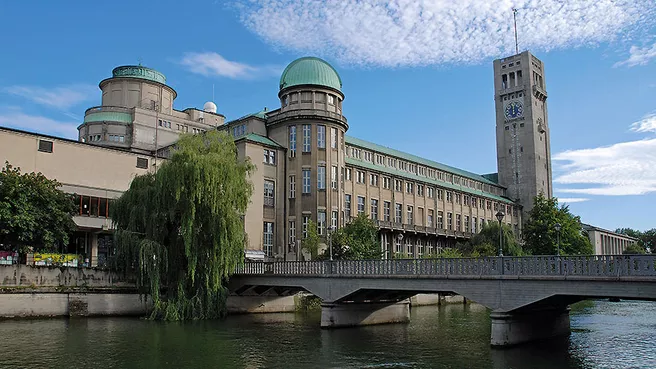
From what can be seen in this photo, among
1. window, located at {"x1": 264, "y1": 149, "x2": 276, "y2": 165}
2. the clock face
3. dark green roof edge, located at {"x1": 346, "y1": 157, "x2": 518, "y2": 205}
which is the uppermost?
the clock face

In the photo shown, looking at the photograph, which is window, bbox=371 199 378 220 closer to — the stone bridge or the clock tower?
the stone bridge

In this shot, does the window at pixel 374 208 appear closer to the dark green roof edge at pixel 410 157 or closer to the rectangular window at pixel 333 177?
the dark green roof edge at pixel 410 157

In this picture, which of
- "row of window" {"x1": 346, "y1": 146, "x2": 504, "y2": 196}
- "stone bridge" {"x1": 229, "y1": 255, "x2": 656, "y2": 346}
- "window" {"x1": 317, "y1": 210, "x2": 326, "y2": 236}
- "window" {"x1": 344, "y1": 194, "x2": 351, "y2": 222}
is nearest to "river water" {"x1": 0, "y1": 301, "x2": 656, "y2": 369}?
"stone bridge" {"x1": 229, "y1": 255, "x2": 656, "y2": 346}

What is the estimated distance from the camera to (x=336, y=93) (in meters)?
65.7

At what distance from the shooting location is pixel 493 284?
29828mm

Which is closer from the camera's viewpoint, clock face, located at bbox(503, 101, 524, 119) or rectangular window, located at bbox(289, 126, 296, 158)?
rectangular window, located at bbox(289, 126, 296, 158)

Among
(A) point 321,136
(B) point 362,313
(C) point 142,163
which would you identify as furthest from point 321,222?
(B) point 362,313

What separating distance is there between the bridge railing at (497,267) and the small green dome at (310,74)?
26.7 metres

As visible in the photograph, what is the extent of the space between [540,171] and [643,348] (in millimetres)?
88130

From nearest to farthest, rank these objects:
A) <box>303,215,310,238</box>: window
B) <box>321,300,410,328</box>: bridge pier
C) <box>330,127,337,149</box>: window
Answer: <box>321,300,410,328</box>: bridge pier
<box>303,215,310,238</box>: window
<box>330,127,337,149</box>: window

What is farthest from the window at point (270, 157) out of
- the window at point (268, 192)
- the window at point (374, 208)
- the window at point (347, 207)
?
the window at point (374, 208)

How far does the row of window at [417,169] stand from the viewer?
3108 inches

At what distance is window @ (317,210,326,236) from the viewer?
62.4 metres

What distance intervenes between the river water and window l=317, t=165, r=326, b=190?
2262cm
